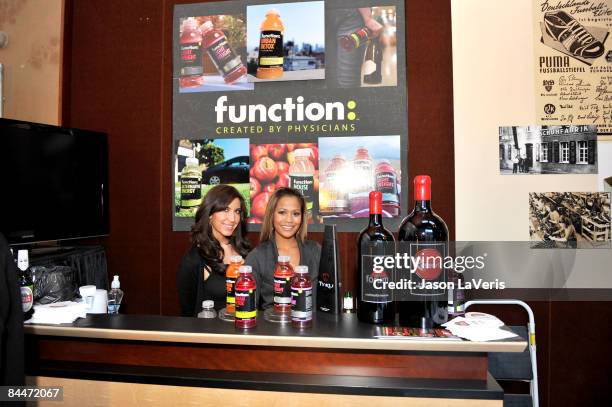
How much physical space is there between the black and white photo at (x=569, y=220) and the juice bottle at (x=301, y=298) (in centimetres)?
178

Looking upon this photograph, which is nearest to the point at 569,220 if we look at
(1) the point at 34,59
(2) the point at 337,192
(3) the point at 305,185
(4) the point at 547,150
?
(4) the point at 547,150

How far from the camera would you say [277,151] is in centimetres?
276

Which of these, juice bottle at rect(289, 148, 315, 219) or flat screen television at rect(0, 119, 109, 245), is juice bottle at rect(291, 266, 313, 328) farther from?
flat screen television at rect(0, 119, 109, 245)

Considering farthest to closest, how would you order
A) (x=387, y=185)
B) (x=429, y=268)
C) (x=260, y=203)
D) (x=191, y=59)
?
(x=191, y=59)
(x=260, y=203)
(x=387, y=185)
(x=429, y=268)

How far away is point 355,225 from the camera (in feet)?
8.81

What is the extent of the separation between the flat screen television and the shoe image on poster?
287 centimetres

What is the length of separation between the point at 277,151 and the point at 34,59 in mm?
1843

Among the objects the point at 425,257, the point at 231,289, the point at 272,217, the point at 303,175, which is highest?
the point at 303,175

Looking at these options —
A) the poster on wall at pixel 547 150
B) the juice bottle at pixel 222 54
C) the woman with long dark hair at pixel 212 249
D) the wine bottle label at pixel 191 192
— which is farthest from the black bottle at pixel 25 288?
the poster on wall at pixel 547 150

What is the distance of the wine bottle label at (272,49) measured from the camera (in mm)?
2754

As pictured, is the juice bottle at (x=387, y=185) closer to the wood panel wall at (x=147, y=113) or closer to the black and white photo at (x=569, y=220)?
the wood panel wall at (x=147, y=113)

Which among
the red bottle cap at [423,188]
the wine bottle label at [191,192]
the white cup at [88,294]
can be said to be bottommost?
the white cup at [88,294]

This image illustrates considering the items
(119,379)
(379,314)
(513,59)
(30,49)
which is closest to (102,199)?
(30,49)

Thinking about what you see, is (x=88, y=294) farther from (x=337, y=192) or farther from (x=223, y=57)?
(x=223, y=57)
